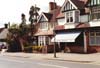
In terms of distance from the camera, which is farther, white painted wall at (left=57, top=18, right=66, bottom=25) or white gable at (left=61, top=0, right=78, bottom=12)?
white painted wall at (left=57, top=18, right=66, bottom=25)

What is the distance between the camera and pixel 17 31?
54438 mm

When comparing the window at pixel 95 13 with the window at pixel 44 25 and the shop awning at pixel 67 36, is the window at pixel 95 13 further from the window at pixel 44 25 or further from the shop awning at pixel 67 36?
the window at pixel 44 25

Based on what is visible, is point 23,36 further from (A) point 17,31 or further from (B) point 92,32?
(B) point 92,32

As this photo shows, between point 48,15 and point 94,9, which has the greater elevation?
point 48,15

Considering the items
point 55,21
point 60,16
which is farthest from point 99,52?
point 55,21

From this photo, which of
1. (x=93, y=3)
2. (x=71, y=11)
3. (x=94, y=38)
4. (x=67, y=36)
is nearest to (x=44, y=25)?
(x=71, y=11)

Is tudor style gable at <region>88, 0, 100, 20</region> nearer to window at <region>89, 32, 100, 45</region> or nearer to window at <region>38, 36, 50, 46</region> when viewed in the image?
window at <region>89, 32, 100, 45</region>

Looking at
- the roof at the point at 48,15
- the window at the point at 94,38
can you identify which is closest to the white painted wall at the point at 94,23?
the window at the point at 94,38

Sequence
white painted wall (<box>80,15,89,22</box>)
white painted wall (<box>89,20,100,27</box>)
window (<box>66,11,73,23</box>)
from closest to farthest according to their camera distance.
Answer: white painted wall (<box>89,20,100,27</box>) < white painted wall (<box>80,15,89,22</box>) < window (<box>66,11,73,23</box>)

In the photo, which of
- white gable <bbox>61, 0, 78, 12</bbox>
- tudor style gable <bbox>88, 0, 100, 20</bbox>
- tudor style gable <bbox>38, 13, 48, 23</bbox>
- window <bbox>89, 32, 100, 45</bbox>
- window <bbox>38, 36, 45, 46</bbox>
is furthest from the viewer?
tudor style gable <bbox>38, 13, 48, 23</bbox>

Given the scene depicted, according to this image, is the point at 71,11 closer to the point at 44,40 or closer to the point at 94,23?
the point at 94,23

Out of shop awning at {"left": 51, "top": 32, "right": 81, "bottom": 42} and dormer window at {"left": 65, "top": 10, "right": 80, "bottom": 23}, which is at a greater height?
dormer window at {"left": 65, "top": 10, "right": 80, "bottom": 23}

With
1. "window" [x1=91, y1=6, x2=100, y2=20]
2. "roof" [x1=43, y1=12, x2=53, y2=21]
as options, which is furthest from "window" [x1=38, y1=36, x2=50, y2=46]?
"window" [x1=91, y1=6, x2=100, y2=20]

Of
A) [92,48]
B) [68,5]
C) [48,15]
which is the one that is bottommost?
[92,48]
